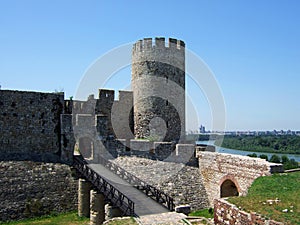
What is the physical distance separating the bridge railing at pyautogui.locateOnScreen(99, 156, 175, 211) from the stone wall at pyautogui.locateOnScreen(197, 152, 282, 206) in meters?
3.16

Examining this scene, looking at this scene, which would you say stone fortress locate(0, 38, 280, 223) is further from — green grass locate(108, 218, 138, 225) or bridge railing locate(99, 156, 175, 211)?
green grass locate(108, 218, 138, 225)

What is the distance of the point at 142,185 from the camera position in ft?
48.0

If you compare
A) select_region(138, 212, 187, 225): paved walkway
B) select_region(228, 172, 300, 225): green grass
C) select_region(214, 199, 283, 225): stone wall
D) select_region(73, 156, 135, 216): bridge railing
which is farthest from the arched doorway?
select_region(214, 199, 283, 225): stone wall

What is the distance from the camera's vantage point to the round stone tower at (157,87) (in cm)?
1917

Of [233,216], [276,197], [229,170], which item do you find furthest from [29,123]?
[276,197]

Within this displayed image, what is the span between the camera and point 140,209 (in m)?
11.4

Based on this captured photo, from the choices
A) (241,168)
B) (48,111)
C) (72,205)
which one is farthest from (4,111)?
(241,168)

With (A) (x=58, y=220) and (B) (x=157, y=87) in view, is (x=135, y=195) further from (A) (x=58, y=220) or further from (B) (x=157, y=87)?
(B) (x=157, y=87)

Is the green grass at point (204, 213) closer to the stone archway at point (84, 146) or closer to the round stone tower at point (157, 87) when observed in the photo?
the round stone tower at point (157, 87)

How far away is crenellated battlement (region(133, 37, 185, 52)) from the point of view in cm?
Result: 1902

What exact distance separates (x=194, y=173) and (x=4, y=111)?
1097 centimetres

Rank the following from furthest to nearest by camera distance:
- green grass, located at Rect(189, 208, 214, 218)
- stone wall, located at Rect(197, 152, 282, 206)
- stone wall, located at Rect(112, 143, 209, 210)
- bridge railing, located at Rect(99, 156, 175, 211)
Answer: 1. stone wall, located at Rect(112, 143, 209, 210)
2. green grass, located at Rect(189, 208, 214, 218)
3. stone wall, located at Rect(197, 152, 282, 206)
4. bridge railing, located at Rect(99, 156, 175, 211)

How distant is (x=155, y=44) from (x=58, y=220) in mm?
11745

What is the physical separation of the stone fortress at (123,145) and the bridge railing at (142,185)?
0.43m
